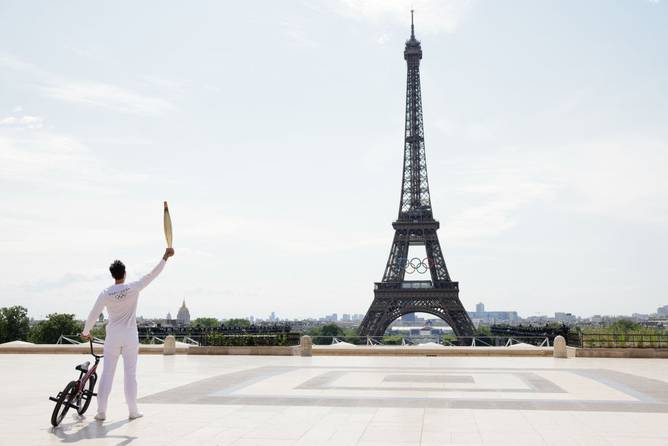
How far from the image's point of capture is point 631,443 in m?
8.55

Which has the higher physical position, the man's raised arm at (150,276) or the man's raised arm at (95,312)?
the man's raised arm at (150,276)

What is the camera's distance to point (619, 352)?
2562cm

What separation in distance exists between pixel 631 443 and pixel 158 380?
1171 cm

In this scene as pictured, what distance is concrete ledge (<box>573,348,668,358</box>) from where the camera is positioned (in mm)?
25516

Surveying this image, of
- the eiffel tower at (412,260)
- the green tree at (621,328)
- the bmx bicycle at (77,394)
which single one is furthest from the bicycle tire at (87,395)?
the eiffel tower at (412,260)

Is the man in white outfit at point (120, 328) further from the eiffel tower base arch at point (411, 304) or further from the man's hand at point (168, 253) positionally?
the eiffel tower base arch at point (411, 304)

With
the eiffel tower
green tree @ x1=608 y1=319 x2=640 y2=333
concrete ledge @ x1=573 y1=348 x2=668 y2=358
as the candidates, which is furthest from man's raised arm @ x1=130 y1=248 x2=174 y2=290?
the eiffel tower

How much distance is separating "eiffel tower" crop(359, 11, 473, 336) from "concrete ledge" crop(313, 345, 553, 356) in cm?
4523

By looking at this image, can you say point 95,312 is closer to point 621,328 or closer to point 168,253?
point 168,253

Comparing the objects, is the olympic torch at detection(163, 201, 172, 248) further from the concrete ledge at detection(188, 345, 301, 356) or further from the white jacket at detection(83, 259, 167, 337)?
the concrete ledge at detection(188, 345, 301, 356)

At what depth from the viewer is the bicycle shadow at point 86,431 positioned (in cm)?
877

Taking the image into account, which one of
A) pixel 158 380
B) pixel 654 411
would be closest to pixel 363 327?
pixel 158 380

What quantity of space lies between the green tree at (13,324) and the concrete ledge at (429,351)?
69.1 meters

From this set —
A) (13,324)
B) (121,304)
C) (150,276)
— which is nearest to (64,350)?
(121,304)
